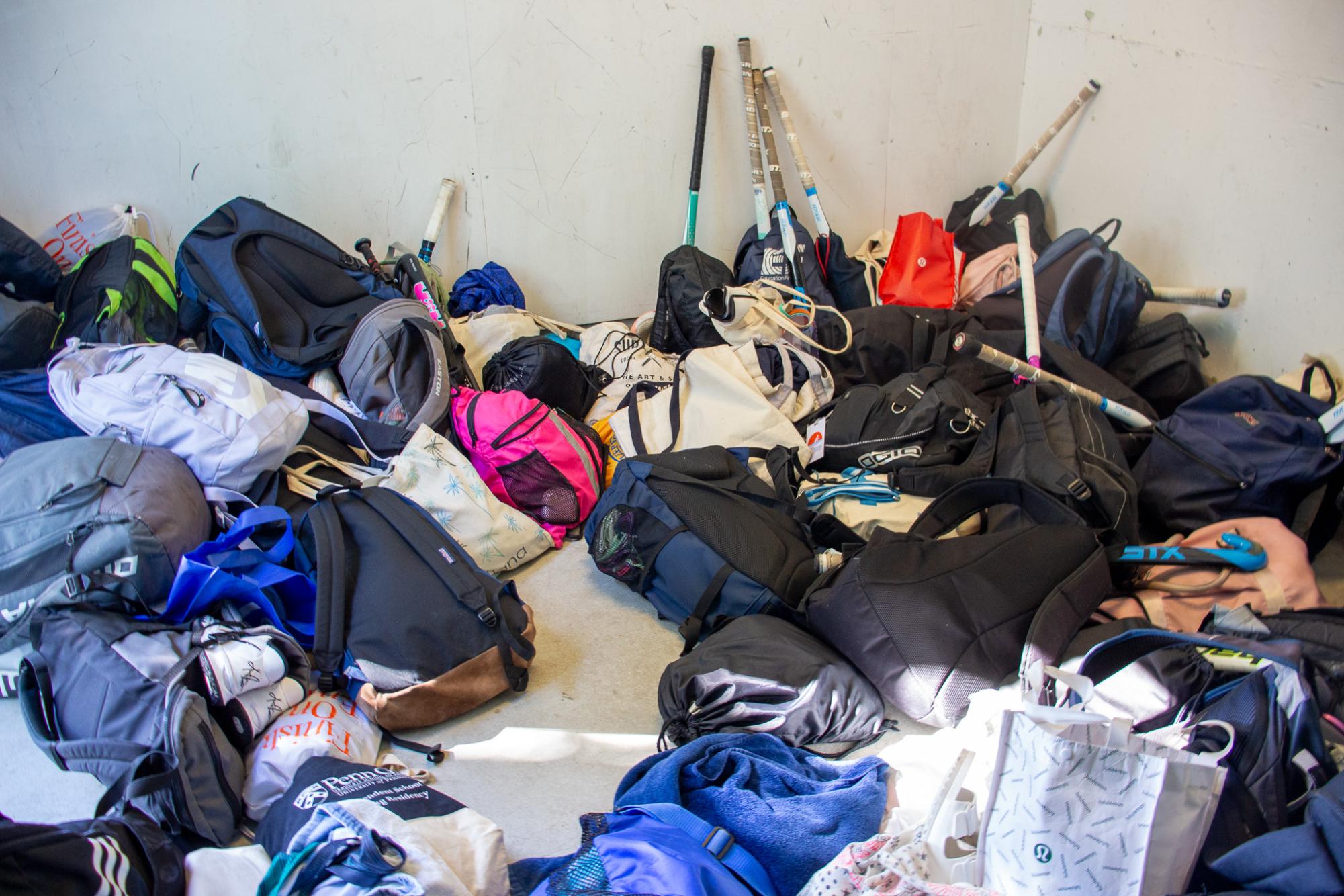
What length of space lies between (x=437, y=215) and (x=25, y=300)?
1.13m

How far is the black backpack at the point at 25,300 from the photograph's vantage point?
2.15 metres

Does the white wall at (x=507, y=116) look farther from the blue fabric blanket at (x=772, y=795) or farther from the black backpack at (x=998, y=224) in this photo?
the blue fabric blanket at (x=772, y=795)

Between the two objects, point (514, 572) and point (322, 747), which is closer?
point (322, 747)

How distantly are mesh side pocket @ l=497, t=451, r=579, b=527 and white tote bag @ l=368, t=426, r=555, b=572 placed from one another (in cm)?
10

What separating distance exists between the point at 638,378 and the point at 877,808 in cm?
164

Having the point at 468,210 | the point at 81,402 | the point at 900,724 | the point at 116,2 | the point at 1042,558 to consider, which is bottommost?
the point at 900,724

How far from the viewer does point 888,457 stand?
2.28 metres

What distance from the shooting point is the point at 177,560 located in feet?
6.03

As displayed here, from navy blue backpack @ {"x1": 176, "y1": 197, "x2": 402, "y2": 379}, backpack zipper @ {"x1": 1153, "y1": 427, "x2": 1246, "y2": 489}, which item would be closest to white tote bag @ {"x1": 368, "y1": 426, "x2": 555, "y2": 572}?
navy blue backpack @ {"x1": 176, "y1": 197, "x2": 402, "y2": 379}

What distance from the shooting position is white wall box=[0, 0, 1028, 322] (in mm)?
2480

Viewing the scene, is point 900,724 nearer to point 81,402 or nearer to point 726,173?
point 81,402

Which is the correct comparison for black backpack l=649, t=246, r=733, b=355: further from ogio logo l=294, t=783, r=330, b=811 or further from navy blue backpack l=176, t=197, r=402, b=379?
ogio logo l=294, t=783, r=330, b=811

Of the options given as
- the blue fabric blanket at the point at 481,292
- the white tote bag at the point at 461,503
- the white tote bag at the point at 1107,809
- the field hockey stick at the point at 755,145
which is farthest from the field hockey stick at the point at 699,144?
the white tote bag at the point at 1107,809

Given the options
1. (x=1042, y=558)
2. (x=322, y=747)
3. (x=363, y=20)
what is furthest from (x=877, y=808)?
(x=363, y=20)
